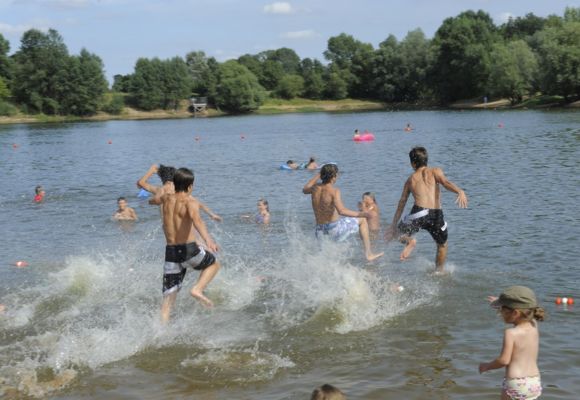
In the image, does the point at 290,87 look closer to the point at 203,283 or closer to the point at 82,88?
the point at 82,88

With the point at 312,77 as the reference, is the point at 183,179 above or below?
below

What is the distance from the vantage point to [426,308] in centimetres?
939

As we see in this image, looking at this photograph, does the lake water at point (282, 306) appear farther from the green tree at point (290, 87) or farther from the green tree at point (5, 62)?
the green tree at point (290, 87)

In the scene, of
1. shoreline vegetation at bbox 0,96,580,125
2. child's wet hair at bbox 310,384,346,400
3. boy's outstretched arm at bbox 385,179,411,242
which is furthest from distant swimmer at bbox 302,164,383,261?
shoreline vegetation at bbox 0,96,580,125

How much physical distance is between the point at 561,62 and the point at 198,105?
59329mm

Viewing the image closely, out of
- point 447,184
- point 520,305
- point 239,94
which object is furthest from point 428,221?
point 239,94

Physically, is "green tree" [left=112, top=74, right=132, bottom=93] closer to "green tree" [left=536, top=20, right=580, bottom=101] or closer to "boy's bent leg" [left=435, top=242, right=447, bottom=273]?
"green tree" [left=536, top=20, right=580, bottom=101]

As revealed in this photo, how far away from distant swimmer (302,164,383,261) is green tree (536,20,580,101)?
222ft

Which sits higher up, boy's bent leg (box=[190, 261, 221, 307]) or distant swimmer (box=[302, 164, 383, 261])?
distant swimmer (box=[302, 164, 383, 261])

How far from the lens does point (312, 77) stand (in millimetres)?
125750

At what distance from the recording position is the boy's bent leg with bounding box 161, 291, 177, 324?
27.5 feet

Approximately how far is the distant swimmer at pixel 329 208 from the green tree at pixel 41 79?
321 feet

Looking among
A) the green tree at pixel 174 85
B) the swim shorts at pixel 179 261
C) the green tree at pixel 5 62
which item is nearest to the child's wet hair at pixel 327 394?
the swim shorts at pixel 179 261

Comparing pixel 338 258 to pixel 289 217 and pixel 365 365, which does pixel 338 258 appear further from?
pixel 289 217
